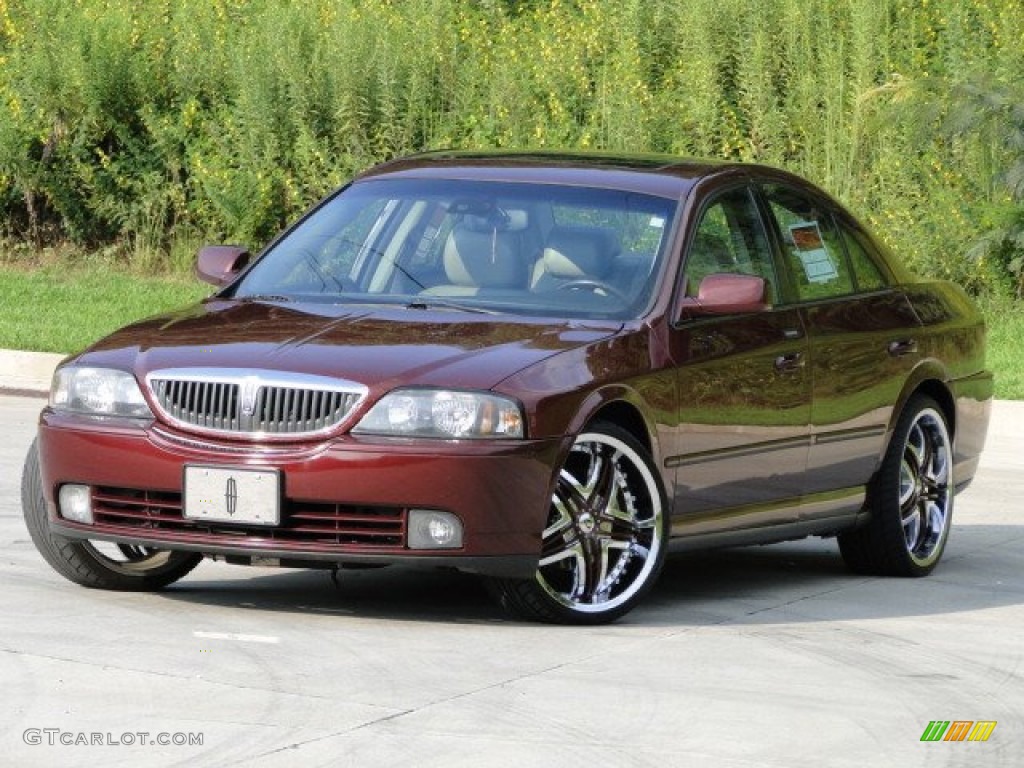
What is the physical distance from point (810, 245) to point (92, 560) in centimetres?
303

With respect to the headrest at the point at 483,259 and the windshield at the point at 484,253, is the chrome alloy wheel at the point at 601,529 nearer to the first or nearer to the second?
the windshield at the point at 484,253

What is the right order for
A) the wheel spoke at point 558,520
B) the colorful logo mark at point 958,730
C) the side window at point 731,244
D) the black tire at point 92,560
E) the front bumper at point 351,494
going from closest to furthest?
the colorful logo mark at point 958,730
the front bumper at point 351,494
the wheel spoke at point 558,520
the black tire at point 92,560
the side window at point 731,244

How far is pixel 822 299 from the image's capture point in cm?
912

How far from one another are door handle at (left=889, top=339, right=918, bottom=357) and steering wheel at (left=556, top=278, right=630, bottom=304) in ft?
5.10

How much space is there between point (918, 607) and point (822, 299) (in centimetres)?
125

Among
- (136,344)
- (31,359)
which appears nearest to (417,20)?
(31,359)

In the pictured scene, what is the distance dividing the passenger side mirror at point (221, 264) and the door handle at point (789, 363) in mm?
2041

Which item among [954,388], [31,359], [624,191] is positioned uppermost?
[624,191]

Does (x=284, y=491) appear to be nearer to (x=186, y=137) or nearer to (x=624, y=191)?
(x=624, y=191)

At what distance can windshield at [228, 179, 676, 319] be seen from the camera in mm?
8258

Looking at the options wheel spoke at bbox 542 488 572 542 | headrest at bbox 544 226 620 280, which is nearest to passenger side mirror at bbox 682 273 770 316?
headrest at bbox 544 226 620 280

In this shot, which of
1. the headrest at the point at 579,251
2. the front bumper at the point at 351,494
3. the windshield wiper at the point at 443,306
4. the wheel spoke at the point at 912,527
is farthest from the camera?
the wheel spoke at the point at 912,527

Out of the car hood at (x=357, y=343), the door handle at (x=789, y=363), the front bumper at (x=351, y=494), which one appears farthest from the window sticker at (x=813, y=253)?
the front bumper at (x=351, y=494)

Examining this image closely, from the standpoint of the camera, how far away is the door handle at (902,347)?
9.34 meters
